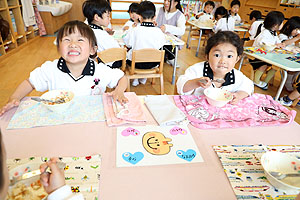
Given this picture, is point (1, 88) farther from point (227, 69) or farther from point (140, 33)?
point (227, 69)

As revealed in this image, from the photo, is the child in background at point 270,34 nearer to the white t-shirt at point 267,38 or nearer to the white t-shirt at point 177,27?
the white t-shirt at point 267,38

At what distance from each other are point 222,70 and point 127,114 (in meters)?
0.67

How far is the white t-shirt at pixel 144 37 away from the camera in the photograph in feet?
7.59

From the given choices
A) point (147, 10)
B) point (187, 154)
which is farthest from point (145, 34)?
point (187, 154)

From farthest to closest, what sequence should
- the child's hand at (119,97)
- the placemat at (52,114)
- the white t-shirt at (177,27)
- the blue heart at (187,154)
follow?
the white t-shirt at (177,27) < the child's hand at (119,97) < the placemat at (52,114) < the blue heart at (187,154)

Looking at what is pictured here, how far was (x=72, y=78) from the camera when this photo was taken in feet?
3.76

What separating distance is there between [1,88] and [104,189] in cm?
257

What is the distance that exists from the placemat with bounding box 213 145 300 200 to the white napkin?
0.66 feet

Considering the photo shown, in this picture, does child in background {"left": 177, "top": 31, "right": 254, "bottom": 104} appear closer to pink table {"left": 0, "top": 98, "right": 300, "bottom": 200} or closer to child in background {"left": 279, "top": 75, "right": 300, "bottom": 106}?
pink table {"left": 0, "top": 98, "right": 300, "bottom": 200}

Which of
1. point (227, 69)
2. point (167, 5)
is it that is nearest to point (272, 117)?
point (227, 69)

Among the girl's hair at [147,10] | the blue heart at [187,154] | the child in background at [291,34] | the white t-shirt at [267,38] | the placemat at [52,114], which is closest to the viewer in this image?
the blue heart at [187,154]

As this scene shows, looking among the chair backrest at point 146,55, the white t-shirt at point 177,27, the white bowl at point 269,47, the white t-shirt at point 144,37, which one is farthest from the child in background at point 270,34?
the chair backrest at point 146,55

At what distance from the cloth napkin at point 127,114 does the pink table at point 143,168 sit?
0.04m

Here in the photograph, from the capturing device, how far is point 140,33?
2.31 metres
